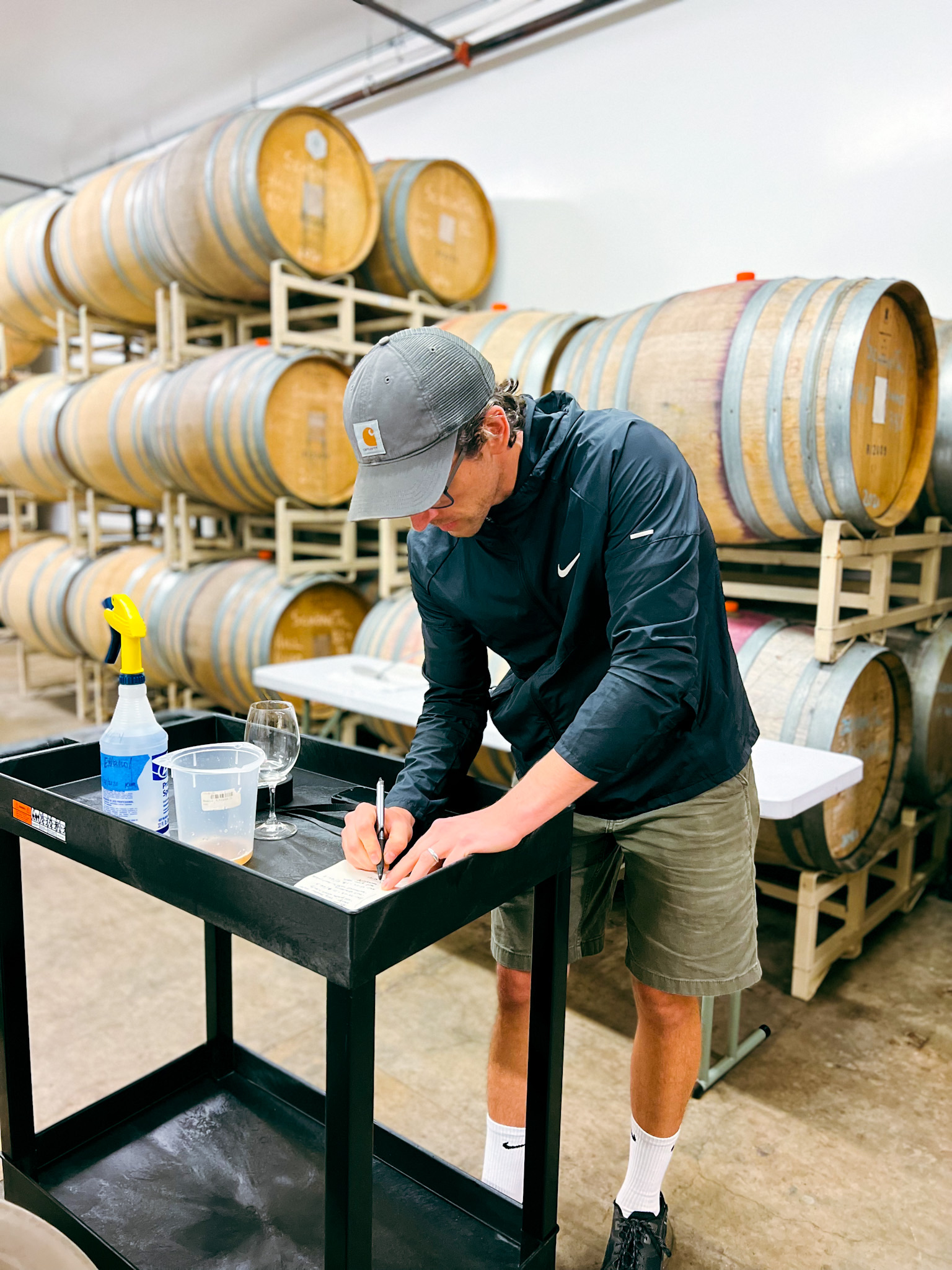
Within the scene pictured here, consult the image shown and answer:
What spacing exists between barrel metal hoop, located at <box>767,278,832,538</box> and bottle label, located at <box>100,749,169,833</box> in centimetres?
190

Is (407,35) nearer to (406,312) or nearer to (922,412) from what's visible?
(406,312)

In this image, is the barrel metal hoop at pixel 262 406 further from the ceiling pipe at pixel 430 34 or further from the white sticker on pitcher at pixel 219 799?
the white sticker on pitcher at pixel 219 799

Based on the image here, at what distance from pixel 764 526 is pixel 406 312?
2.69 metres

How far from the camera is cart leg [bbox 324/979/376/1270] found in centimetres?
105

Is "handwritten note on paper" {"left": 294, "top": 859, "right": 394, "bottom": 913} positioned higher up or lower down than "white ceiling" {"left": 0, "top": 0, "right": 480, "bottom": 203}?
lower down

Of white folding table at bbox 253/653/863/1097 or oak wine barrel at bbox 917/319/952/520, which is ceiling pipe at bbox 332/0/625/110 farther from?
white folding table at bbox 253/653/863/1097

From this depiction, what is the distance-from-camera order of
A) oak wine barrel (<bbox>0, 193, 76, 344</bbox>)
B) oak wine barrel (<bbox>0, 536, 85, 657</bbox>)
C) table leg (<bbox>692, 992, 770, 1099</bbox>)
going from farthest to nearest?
oak wine barrel (<bbox>0, 536, 85, 657</bbox>), oak wine barrel (<bbox>0, 193, 76, 344</bbox>), table leg (<bbox>692, 992, 770, 1099</bbox>)

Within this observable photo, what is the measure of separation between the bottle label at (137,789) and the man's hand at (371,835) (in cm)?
26

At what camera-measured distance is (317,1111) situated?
1.76 meters

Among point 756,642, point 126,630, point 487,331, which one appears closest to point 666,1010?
point 126,630

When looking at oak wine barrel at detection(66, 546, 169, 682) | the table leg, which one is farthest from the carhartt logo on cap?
oak wine barrel at detection(66, 546, 169, 682)

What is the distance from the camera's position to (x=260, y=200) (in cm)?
394

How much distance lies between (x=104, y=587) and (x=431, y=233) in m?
2.80

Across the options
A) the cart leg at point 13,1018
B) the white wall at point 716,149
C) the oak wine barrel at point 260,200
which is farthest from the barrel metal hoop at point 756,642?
the oak wine barrel at point 260,200
